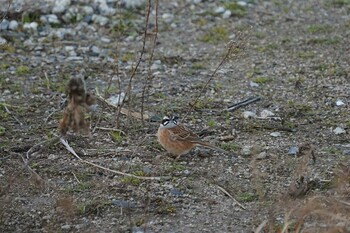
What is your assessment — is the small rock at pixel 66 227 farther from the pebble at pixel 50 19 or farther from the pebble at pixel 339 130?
the pebble at pixel 50 19

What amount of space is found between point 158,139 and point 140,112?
832mm

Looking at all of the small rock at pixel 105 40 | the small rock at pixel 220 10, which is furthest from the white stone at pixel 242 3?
the small rock at pixel 105 40

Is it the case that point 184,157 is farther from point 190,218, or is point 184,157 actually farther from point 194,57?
point 194,57

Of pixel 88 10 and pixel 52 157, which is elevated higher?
pixel 52 157

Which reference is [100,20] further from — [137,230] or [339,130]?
[137,230]

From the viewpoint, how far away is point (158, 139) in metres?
6.43

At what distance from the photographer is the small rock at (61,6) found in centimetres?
959

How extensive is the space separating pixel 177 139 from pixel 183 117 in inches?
37.4

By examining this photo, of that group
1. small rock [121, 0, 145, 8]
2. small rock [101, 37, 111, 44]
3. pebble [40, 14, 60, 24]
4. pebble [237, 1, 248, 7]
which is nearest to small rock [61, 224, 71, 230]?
small rock [101, 37, 111, 44]

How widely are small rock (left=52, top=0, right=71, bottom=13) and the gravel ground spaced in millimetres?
39

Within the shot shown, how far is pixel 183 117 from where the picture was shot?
7168 mm

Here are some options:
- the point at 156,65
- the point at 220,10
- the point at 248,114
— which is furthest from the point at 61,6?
the point at 248,114

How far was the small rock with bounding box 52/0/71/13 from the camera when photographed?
959 cm

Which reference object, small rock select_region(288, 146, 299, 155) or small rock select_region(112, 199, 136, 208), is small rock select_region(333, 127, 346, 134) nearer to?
small rock select_region(288, 146, 299, 155)
